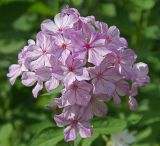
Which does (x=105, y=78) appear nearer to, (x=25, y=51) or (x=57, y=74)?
→ (x=57, y=74)

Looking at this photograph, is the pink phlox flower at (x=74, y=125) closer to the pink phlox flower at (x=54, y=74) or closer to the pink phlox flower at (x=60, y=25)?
the pink phlox flower at (x=54, y=74)

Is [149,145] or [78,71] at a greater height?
[78,71]

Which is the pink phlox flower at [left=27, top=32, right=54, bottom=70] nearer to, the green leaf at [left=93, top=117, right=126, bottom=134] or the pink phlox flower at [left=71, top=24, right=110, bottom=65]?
the pink phlox flower at [left=71, top=24, right=110, bottom=65]

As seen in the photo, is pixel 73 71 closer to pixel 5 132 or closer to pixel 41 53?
pixel 41 53

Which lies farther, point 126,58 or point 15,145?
point 15,145

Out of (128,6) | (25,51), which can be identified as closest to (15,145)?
(25,51)

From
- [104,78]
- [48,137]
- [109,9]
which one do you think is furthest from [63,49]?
[109,9]

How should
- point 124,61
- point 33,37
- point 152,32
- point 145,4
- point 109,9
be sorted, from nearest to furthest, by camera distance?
1. point 124,61
2. point 145,4
3. point 152,32
4. point 33,37
5. point 109,9
